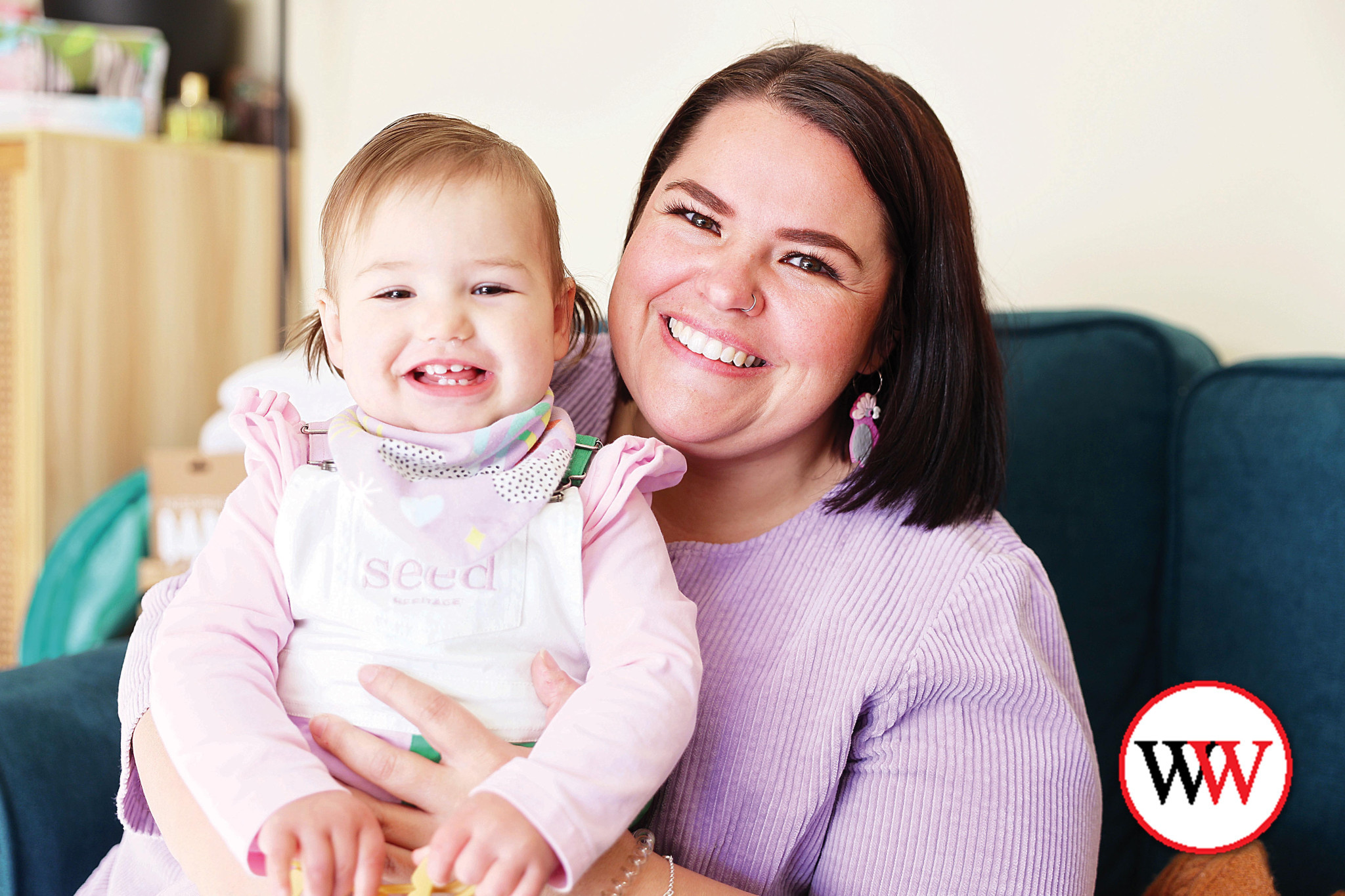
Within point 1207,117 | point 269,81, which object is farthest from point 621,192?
point 269,81

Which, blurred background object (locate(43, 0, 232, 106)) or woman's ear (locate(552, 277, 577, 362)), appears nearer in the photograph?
woman's ear (locate(552, 277, 577, 362))

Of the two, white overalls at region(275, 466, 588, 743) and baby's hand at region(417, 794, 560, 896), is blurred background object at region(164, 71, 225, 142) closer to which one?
white overalls at region(275, 466, 588, 743)

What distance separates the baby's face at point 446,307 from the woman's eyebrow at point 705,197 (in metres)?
0.26

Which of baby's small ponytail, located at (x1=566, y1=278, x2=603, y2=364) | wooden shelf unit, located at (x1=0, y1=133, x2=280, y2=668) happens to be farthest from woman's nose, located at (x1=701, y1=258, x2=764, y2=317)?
wooden shelf unit, located at (x1=0, y1=133, x2=280, y2=668)

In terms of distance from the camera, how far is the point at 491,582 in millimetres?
932

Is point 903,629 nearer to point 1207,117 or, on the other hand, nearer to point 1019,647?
point 1019,647

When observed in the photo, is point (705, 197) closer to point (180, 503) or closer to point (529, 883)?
point (529, 883)

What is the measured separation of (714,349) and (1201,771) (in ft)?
2.57

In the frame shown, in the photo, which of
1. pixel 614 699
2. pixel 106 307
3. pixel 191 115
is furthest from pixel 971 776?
pixel 191 115

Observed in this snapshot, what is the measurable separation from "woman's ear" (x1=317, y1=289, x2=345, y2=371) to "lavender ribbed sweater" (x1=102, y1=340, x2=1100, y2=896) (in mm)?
387

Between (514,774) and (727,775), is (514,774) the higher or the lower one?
the higher one

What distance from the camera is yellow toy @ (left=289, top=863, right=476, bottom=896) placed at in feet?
2.54

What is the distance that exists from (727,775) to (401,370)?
53 centimetres

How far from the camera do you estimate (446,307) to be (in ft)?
3.05
